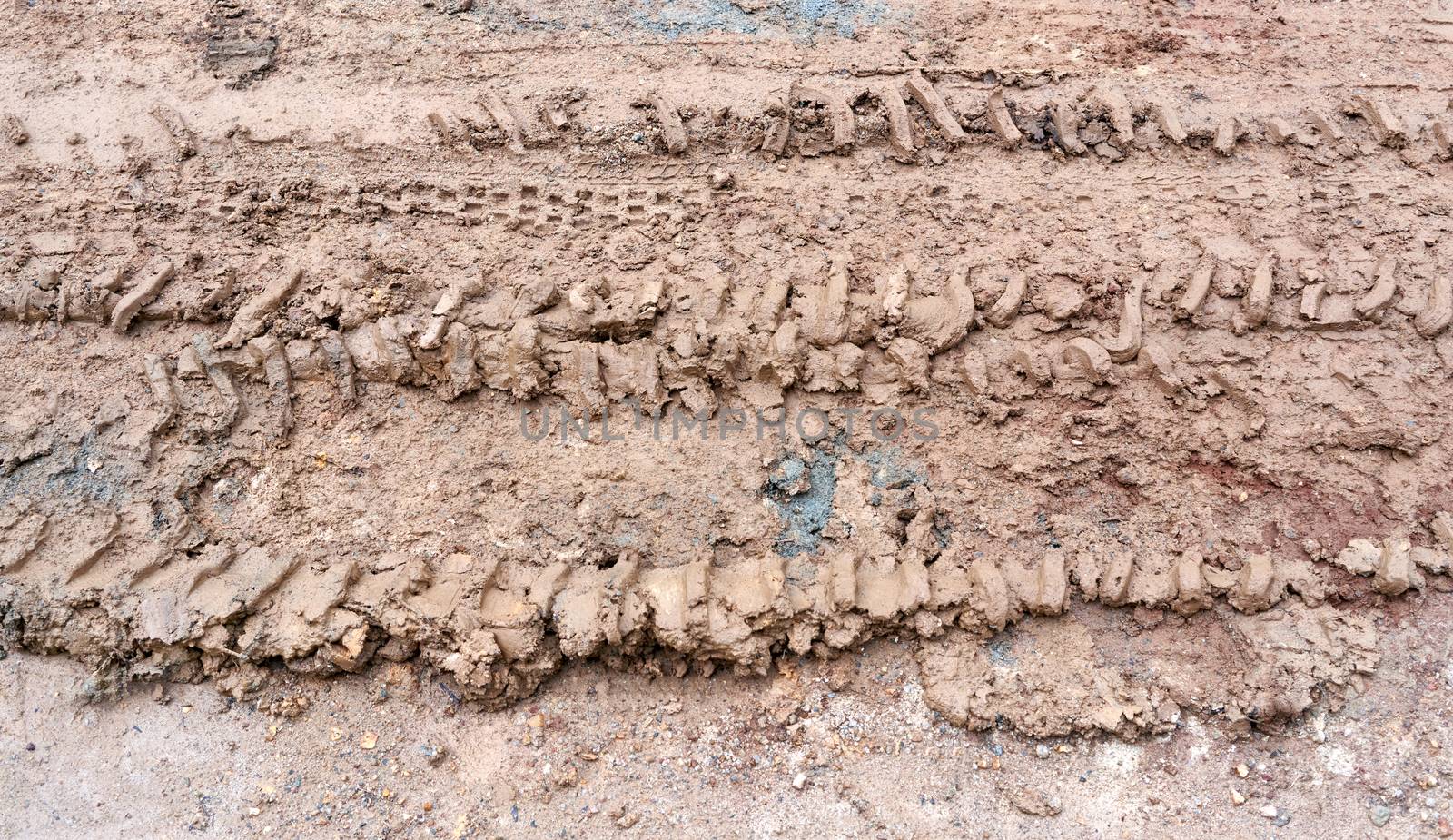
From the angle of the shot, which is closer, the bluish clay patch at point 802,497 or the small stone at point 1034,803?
the small stone at point 1034,803

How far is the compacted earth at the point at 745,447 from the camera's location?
298cm

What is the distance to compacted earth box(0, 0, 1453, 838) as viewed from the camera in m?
2.98

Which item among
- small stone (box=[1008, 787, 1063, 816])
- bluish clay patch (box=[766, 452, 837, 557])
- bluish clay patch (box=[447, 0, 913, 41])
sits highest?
bluish clay patch (box=[447, 0, 913, 41])

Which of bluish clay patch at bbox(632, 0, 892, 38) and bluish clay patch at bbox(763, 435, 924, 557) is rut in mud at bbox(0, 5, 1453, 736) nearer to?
bluish clay patch at bbox(763, 435, 924, 557)

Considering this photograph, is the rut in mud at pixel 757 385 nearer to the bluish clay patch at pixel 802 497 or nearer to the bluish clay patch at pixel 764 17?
the bluish clay patch at pixel 802 497

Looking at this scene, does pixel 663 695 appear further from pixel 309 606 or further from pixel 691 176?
pixel 691 176

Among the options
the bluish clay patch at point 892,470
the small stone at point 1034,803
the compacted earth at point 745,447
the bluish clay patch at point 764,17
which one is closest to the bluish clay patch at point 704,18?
the bluish clay patch at point 764,17

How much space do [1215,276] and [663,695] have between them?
274cm

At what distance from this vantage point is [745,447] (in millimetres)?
3451

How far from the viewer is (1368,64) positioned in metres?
4.38

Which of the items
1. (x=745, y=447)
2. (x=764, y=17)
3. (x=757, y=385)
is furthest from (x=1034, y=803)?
(x=764, y=17)

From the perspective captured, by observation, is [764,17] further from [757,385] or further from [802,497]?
[802,497]

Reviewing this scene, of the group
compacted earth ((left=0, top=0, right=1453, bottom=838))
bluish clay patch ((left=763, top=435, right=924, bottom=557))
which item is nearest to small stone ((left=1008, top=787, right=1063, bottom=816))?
compacted earth ((left=0, top=0, right=1453, bottom=838))

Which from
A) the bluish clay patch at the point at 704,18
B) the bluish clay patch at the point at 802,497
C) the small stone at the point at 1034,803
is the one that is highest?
the bluish clay patch at the point at 704,18
